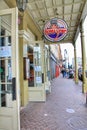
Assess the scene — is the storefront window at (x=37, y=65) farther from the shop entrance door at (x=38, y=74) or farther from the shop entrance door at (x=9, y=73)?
the shop entrance door at (x=9, y=73)

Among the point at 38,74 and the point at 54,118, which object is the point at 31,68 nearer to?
the point at 38,74

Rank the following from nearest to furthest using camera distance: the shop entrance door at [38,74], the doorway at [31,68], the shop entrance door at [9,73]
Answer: the shop entrance door at [9,73], the shop entrance door at [38,74], the doorway at [31,68]

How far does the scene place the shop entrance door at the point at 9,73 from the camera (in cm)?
353

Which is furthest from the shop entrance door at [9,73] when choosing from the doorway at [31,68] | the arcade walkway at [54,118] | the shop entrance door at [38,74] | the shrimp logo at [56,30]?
the doorway at [31,68]

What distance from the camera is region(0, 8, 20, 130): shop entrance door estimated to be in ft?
11.6

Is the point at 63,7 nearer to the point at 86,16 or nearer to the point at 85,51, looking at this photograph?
the point at 86,16

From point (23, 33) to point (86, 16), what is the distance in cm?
397

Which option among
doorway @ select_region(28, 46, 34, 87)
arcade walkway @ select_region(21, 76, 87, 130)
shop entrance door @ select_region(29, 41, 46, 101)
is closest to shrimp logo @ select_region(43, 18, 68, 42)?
shop entrance door @ select_region(29, 41, 46, 101)

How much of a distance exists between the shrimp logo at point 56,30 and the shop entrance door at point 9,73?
124 inches

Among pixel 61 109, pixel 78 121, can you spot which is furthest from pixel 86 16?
pixel 78 121

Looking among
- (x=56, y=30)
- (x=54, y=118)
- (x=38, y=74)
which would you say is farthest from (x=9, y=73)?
(x=38, y=74)

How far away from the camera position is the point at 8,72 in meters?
3.78

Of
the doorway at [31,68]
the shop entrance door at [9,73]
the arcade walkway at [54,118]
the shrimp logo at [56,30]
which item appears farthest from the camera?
the doorway at [31,68]

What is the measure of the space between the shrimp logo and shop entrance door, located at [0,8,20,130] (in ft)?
10.3
